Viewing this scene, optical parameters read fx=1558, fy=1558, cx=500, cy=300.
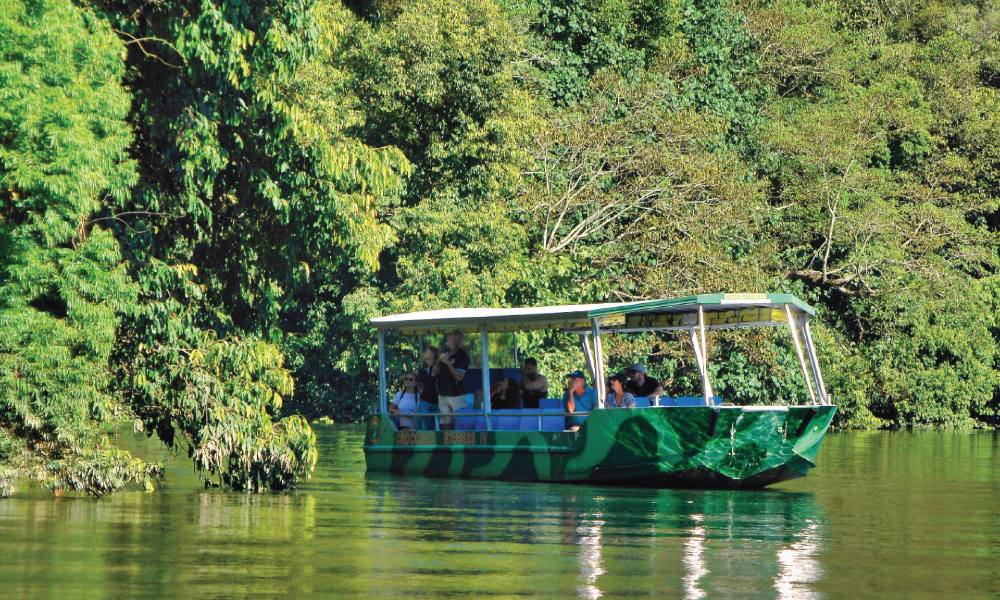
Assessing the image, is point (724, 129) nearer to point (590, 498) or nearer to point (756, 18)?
point (756, 18)

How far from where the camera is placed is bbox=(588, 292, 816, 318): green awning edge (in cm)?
1814

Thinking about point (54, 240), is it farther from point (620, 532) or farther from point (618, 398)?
point (618, 398)

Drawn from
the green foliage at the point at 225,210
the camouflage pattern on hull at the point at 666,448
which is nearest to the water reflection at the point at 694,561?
the camouflage pattern on hull at the point at 666,448

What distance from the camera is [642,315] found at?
19891 millimetres

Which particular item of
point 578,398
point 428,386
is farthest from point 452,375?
point 578,398

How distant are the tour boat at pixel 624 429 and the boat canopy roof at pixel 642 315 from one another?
19mm

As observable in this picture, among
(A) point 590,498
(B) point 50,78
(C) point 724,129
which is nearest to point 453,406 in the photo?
(A) point 590,498

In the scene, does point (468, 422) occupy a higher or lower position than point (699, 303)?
lower

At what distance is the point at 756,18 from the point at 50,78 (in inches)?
1191

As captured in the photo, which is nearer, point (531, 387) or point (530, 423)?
point (530, 423)

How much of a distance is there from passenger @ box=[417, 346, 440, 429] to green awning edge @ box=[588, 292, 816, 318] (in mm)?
2905

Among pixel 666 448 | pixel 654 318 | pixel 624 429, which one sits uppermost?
pixel 654 318

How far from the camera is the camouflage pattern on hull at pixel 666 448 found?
18219 mm

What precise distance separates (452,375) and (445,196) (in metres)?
12.7
